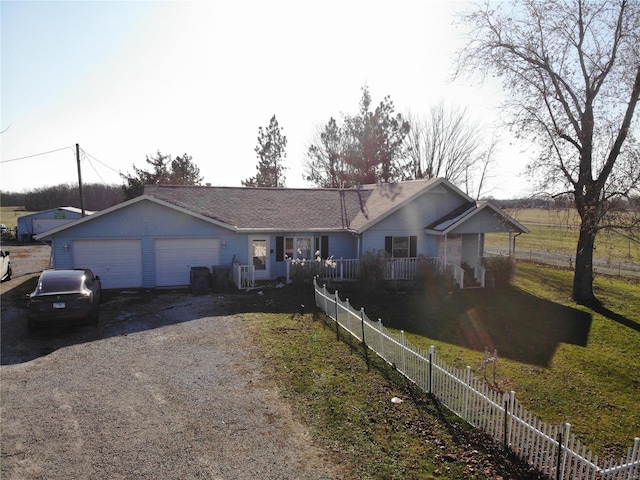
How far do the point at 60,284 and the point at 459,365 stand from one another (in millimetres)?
11568

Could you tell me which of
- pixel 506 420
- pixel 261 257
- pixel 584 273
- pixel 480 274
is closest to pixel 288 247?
pixel 261 257

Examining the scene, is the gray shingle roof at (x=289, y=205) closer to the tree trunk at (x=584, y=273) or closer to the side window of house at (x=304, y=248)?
the side window of house at (x=304, y=248)

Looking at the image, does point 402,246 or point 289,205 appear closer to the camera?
point 402,246

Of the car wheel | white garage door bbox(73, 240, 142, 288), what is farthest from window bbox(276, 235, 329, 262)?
the car wheel

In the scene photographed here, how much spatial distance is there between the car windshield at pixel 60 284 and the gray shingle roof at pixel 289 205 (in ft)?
24.9

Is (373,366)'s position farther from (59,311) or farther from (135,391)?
(59,311)

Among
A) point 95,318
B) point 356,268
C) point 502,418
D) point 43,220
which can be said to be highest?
point 43,220

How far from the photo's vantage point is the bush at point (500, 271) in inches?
808

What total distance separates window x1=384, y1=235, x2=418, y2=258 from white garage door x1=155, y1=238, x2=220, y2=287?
854cm

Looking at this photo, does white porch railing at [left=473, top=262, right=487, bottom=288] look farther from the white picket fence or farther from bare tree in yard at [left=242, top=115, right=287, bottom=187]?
bare tree in yard at [left=242, top=115, right=287, bottom=187]

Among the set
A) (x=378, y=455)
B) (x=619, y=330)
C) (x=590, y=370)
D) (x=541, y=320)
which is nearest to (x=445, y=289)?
(x=541, y=320)

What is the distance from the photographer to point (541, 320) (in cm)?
1516

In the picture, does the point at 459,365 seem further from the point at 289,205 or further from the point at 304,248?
the point at 289,205

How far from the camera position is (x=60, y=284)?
41.2 ft
